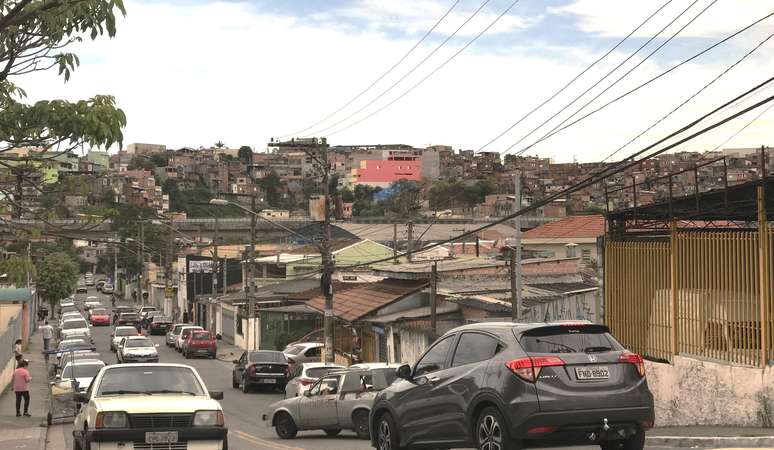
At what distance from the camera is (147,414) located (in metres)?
12.7

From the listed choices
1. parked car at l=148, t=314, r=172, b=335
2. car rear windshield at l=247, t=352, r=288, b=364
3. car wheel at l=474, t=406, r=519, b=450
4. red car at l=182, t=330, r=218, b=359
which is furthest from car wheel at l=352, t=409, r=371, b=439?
parked car at l=148, t=314, r=172, b=335

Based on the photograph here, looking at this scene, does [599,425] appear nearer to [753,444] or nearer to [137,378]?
[753,444]

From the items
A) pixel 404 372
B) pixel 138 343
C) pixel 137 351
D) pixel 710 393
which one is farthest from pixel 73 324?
pixel 404 372

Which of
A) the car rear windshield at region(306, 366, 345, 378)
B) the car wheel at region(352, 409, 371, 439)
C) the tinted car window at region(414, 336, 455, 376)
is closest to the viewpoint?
the tinted car window at region(414, 336, 455, 376)

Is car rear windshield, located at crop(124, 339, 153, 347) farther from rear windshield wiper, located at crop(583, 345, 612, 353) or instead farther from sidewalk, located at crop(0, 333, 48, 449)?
rear windshield wiper, located at crop(583, 345, 612, 353)

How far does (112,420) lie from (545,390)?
5.02m

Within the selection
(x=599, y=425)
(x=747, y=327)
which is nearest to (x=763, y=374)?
(x=747, y=327)

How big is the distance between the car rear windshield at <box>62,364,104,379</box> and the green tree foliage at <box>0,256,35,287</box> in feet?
65.0

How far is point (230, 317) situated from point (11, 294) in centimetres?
1821

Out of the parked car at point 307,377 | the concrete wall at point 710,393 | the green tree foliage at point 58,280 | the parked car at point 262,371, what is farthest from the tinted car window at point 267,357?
the green tree foliage at point 58,280

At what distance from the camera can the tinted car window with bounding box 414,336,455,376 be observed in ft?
42.0

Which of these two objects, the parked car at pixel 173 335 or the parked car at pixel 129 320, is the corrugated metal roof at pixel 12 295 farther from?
the parked car at pixel 129 320

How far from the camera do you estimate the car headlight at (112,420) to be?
12625 millimetres

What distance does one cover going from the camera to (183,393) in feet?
45.5
